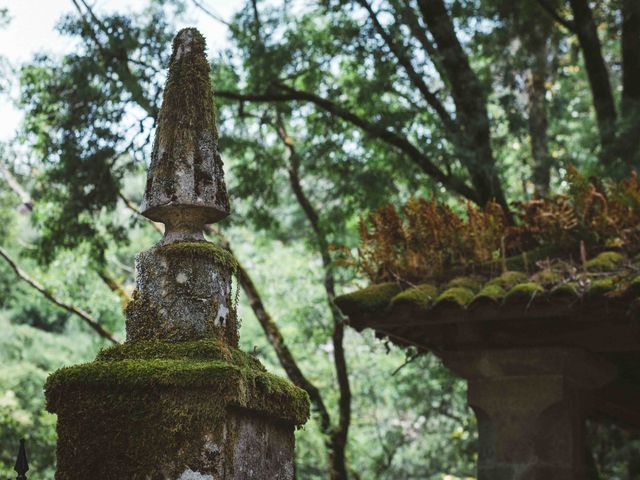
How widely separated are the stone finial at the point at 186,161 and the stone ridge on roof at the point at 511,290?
2.84m

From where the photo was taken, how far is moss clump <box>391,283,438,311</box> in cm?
587

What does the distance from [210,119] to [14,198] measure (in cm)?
1634

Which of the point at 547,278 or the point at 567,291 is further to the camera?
the point at 547,278

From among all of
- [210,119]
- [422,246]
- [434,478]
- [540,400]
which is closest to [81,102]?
[422,246]

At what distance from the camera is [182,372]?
2.69 meters

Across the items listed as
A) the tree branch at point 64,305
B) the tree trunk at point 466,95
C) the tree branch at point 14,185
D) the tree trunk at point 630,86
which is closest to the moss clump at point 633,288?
the tree trunk at point 630,86

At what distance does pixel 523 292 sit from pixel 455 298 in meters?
0.43

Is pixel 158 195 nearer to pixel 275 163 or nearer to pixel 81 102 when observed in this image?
pixel 81 102

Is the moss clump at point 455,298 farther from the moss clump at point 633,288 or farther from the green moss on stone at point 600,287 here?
the moss clump at point 633,288

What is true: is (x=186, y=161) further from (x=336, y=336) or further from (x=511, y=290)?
(x=336, y=336)

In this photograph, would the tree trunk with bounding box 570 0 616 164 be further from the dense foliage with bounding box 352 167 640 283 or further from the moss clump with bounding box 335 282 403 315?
the moss clump with bounding box 335 282 403 315

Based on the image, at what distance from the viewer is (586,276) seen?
217 inches

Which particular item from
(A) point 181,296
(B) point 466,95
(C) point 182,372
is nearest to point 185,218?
(A) point 181,296

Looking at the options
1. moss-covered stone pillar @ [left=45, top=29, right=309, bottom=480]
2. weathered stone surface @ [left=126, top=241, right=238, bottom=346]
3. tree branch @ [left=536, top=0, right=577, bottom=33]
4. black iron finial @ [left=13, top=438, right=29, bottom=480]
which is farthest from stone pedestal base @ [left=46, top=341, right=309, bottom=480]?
tree branch @ [left=536, top=0, right=577, bottom=33]
